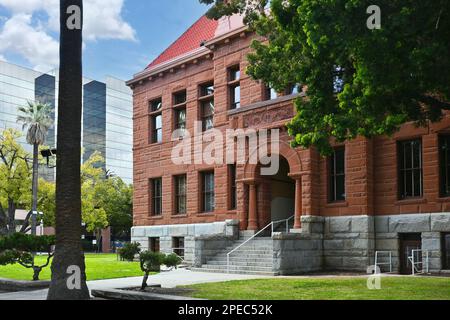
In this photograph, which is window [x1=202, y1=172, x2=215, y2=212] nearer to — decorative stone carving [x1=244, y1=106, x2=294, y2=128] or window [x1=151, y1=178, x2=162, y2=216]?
window [x1=151, y1=178, x2=162, y2=216]

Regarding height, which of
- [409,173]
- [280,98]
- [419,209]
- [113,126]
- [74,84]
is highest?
[113,126]

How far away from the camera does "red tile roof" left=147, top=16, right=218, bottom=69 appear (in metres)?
31.4

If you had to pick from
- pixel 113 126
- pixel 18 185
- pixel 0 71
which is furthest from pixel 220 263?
pixel 113 126

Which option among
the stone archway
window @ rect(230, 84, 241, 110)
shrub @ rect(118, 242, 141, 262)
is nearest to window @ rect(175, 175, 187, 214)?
window @ rect(230, 84, 241, 110)

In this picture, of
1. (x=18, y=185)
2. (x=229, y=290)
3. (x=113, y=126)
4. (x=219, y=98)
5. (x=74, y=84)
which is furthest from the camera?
(x=113, y=126)

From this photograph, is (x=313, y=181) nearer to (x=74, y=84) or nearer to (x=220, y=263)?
(x=220, y=263)

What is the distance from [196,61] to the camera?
29500mm

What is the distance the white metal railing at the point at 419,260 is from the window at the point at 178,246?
12636 mm

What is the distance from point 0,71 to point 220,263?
84.0m

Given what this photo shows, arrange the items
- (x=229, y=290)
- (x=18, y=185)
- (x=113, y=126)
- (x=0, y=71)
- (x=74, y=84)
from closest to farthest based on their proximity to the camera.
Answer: (x=74, y=84) < (x=229, y=290) < (x=18, y=185) < (x=0, y=71) < (x=113, y=126)

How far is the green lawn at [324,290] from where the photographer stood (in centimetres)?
1219

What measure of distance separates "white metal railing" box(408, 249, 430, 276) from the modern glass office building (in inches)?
3289

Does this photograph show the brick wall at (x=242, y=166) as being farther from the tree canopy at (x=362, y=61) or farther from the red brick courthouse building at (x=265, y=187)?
the tree canopy at (x=362, y=61)

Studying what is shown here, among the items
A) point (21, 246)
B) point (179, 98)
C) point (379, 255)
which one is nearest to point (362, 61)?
point (21, 246)
